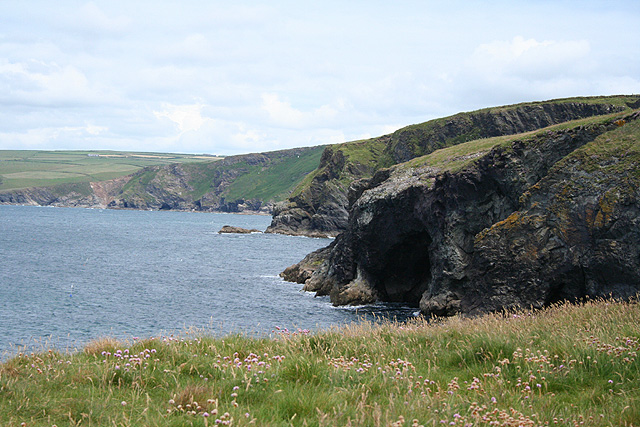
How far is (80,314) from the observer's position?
40.3 meters

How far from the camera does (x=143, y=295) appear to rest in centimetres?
4975

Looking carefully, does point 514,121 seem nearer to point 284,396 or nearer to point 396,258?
point 396,258

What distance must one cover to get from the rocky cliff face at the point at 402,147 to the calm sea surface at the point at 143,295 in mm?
31044

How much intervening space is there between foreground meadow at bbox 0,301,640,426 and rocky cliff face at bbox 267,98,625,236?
68.8m

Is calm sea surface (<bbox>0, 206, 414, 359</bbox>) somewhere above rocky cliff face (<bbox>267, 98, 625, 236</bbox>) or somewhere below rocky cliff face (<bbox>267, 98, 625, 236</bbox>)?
below

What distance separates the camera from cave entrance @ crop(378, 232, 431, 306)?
4784 centimetres

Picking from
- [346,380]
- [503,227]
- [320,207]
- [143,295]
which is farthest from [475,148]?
[320,207]

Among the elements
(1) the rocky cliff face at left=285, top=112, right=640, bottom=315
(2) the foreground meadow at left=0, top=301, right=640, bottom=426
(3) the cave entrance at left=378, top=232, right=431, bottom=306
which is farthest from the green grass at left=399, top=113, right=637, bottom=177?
(2) the foreground meadow at left=0, top=301, right=640, bottom=426

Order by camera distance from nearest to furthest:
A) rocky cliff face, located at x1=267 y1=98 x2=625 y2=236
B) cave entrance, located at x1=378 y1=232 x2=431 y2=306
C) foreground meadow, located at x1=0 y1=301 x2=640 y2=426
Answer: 1. foreground meadow, located at x1=0 y1=301 x2=640 y2=426
2. cave entrance, located at x1=378 y1=232 x2=431 y2=306
3. rocky cliff face, located at x1=267 y1=98 x2=625 y2=236

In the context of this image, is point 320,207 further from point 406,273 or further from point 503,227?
point 503,227

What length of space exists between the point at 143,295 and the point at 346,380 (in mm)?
46875

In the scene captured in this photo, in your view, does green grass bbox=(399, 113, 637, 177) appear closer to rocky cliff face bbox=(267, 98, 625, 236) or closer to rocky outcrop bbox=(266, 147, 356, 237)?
rocky cliff face bbox=(267, 98, 625, 236)

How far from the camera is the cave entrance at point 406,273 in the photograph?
157ft

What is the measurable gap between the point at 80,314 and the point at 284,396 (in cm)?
3967
